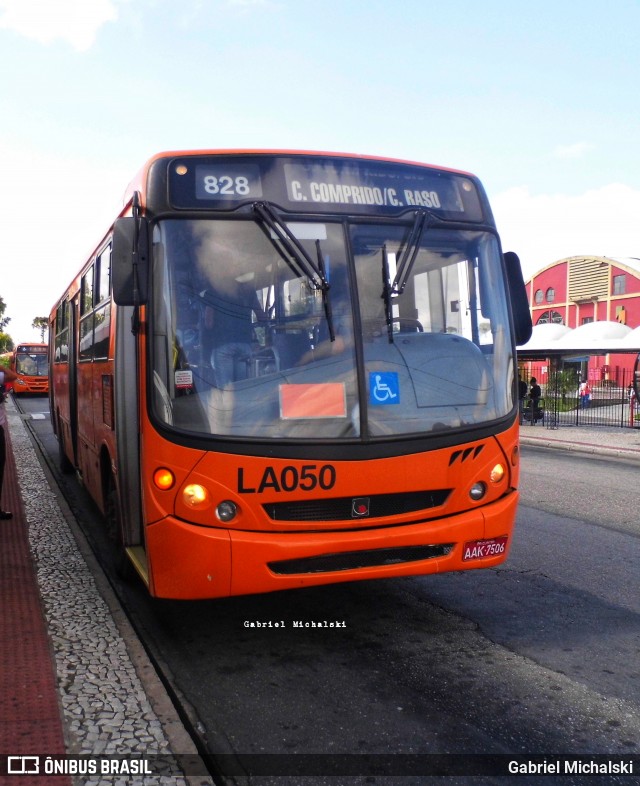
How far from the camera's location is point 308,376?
180 inches

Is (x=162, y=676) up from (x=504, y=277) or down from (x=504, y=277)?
down

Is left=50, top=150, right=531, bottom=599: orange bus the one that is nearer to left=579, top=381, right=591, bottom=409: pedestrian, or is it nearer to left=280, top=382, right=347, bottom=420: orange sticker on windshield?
left=280, top=382, right=347, bottom=420: orange sticker on windshield

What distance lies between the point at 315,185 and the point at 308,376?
1230 mm

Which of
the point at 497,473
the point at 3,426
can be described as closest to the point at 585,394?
the point at 3,426

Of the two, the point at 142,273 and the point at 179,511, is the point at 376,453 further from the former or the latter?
the point at 142,273

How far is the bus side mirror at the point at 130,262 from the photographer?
175 inches

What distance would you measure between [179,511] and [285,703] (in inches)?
46.3

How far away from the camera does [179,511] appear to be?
441 centimetres

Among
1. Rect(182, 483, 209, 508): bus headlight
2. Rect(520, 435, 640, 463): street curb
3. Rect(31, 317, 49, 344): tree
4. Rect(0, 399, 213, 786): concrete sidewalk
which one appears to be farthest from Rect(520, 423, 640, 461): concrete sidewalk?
Rect(31, 317, 49, 344): tree

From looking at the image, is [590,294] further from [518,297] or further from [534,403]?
[518,297]

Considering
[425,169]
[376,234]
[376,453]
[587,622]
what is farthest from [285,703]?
[425,169]

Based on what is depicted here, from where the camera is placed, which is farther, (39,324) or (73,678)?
(39,324)

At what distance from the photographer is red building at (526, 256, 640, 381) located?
5238cm

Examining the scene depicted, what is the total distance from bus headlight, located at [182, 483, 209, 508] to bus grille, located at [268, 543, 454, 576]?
1.69ft
